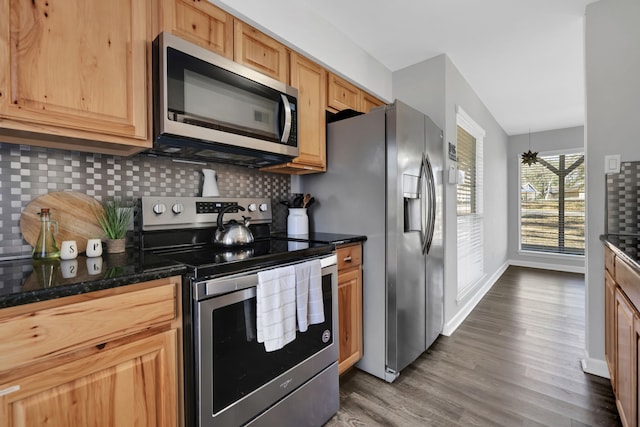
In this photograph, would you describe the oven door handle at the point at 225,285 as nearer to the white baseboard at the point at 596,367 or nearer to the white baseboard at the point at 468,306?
the white baseboard at the point at 468,306

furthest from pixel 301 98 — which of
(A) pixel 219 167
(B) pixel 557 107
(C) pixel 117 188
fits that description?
(B) pixel 557 107

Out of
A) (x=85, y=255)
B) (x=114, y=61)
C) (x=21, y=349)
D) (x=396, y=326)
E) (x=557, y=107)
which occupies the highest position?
(x=557, y=107)

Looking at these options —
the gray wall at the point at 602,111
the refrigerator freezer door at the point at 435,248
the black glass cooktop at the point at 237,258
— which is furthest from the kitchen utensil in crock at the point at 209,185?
the gray wall at the point at 602,111

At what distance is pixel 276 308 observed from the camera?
1258 mm

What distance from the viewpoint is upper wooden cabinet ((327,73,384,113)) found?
2.20m

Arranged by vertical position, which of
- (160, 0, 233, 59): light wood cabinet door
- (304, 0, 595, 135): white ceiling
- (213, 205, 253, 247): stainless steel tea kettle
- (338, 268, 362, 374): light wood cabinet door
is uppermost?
(304, 0, 595, 135): white ceiling

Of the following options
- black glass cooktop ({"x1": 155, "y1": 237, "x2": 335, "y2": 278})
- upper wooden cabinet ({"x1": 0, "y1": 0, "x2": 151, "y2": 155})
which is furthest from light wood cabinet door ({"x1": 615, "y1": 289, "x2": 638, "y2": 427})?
upper wooden cabinet ({"x1": 0, "y1": 0, "x2": 151, "y2": 155})

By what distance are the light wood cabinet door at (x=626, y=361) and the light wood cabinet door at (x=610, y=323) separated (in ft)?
0.38

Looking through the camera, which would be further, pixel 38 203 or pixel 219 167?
pixel 219 167

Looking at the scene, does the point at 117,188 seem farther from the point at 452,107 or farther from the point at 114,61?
the point at 452,107

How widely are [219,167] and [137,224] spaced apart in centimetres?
59

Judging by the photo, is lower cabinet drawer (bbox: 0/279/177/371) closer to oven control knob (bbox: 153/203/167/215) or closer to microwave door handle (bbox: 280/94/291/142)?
oven control knob (bbox: 153/203/167/215)

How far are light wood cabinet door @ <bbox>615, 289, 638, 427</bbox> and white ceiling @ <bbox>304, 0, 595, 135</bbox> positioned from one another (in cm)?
193

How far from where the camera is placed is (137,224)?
5.05 ft
